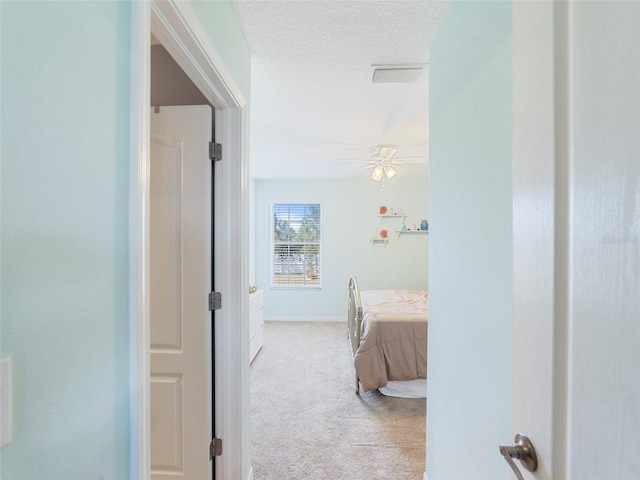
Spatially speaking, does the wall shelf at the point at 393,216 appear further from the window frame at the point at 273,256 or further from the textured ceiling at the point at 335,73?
the textured ceiling at the point at 335,73

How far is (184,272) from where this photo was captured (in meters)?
1.50

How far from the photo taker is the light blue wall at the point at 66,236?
439 millimetres

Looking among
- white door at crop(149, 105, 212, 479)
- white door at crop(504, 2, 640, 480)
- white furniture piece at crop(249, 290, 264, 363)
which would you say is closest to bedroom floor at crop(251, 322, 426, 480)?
white furniture piece at crop(249, 290, 264, 363)

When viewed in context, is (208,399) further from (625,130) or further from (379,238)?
(379,238)

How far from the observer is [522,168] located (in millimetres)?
614

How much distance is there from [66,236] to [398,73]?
1.98 m

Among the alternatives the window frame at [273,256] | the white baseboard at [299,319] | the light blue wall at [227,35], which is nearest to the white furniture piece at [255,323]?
the white baseboard at [299,319]

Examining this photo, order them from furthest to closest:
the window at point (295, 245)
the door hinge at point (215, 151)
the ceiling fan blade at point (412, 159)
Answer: the window at point (295, 245) → the ceiling fan blade at point (412, 159) → the door hinge at point (215, 151)

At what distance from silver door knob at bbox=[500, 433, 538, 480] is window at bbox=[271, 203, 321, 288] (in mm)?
4941

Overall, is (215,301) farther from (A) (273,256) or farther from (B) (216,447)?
(A) (273,256)

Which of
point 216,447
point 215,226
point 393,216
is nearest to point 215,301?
point 215,226

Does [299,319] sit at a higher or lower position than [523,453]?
lower

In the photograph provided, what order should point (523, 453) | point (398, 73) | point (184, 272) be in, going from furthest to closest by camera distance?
1. point (398, 73)
2. point (184, 272)
3. point (523, 453)

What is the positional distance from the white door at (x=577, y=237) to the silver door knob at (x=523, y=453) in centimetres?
1
